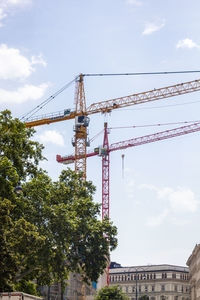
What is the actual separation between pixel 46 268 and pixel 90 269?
21.2 ft

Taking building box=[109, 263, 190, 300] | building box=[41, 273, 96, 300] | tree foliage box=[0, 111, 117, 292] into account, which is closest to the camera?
tree foliage box=[0, 111, 117, 292]

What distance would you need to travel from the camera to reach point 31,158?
48.0 metres

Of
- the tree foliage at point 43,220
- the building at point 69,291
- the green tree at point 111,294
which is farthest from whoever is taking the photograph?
the building at point 69,291

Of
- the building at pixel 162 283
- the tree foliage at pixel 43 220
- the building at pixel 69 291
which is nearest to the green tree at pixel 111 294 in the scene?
the building at pixel 69 291

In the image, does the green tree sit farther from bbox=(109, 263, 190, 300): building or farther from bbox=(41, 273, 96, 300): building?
bbox=(109, 263, 190, 300): building

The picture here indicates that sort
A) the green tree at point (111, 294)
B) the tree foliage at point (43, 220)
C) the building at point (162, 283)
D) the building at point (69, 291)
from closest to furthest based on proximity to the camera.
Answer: the tree foliage at point (43, 220), the green tree at point (111, 294), the building at point (69, 291), the building at point (162, 283)

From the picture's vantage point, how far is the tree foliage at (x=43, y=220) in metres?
38.5

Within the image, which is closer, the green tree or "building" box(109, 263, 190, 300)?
the green tree

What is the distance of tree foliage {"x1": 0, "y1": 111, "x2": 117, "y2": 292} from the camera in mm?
38531

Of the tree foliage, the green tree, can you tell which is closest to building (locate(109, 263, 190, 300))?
the green tree

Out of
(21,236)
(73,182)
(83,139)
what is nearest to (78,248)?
(73,182)

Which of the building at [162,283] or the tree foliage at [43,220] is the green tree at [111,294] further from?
the building at [162,283]

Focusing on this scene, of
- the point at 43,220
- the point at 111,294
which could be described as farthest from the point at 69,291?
the point at 43,220

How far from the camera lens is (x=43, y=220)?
145 ft
